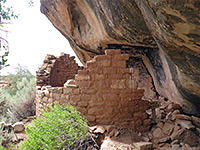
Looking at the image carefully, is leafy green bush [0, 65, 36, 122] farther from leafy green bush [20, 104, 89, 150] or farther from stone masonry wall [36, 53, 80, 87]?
leafy green bush [20, 104, 89, 150]

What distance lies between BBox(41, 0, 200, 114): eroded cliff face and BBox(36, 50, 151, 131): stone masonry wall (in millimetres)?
904

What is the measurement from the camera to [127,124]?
3.55 metres

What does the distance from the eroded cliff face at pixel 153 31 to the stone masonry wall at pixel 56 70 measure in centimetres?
90

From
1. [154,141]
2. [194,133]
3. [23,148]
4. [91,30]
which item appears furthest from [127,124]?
[91,30]

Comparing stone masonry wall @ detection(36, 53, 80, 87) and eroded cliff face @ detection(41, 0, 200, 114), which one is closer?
eroded cliff face @ detection(41, 0, 200, 114)

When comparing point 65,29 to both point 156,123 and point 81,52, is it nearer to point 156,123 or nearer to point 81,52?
point 81,52

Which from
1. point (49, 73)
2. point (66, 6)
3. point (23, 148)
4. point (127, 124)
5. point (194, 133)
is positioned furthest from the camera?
point (49, 73)

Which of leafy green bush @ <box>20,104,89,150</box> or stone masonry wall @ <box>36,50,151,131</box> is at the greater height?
stone masonry wall @ <box>36,50,151,131</box>

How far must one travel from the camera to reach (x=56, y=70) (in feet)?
24.2

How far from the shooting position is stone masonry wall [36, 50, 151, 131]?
350 centimetres

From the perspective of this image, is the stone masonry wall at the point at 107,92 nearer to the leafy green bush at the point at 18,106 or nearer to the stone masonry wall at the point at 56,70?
the stone masonry wall at the point at 56,70

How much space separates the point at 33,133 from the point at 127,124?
6.25ft

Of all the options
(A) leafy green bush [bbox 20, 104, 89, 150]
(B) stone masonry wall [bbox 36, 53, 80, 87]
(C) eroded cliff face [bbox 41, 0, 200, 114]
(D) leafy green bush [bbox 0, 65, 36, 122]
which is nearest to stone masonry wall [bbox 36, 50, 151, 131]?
(A) leafy green bush [bbox 20, 104, 89, 150]

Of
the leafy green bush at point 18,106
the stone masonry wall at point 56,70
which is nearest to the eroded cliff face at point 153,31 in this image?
the stone masonry wall at point 56,70
